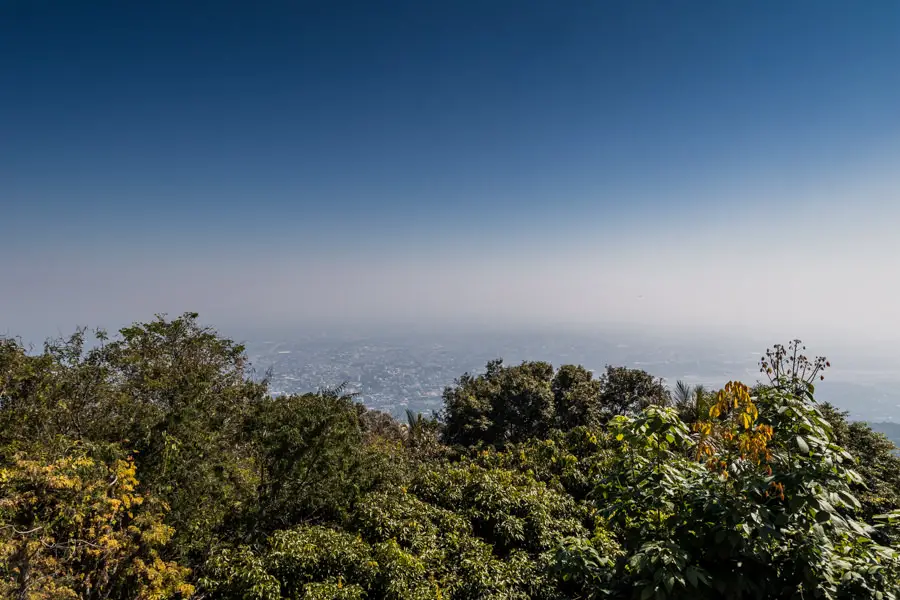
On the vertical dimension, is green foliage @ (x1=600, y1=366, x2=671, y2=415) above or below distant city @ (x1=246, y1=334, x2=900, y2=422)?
above

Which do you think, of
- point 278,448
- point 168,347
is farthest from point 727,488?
point 168,347

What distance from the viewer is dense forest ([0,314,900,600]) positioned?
3.20 meters

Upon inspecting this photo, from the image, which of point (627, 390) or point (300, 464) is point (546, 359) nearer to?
point (627, 390)

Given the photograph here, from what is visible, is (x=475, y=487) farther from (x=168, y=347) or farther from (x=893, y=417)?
(x=893, y=417)

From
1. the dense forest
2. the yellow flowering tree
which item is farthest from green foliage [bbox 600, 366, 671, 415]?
the yellow flowering tree

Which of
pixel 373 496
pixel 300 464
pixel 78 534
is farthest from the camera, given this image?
pixel 300 464

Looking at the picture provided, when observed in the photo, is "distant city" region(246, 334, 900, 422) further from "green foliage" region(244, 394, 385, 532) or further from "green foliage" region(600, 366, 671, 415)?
"green foliage" region(244, 394, 385, 532)

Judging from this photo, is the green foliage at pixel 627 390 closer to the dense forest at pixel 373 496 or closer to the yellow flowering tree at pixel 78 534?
the dense forest at pixel 373 496

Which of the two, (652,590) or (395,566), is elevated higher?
(652,590)

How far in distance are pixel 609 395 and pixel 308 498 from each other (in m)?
16.2

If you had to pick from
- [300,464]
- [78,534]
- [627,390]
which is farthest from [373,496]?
[627,390]

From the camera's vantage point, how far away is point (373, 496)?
10094mm

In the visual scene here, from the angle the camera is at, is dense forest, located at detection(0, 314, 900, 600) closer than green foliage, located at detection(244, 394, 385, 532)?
Yes

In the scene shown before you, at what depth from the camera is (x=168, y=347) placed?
1071 cm
